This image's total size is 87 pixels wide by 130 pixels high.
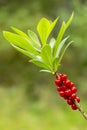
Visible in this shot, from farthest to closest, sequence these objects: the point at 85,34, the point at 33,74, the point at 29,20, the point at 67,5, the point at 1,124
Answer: the point at 67,5 → the point at 33,74 → the point at 29,20 → the point at 1,124 → the point at 85,34

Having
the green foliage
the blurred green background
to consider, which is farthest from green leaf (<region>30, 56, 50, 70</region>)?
the blurred green background

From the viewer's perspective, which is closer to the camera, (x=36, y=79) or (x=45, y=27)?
(x=45, y=27)

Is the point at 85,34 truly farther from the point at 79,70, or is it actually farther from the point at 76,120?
the point at 79,70

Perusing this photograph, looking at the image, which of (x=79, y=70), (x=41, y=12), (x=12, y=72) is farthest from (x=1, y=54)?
(x=79, y=70)

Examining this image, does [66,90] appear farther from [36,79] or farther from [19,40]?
[36,79]

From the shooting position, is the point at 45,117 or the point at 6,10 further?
the point at 6,10

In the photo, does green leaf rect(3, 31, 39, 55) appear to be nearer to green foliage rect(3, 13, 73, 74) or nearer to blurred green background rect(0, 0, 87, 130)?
green foliage rect(3, 13, 73, 74)

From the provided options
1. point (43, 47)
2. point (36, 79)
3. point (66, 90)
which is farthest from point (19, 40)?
point (36, 79)
